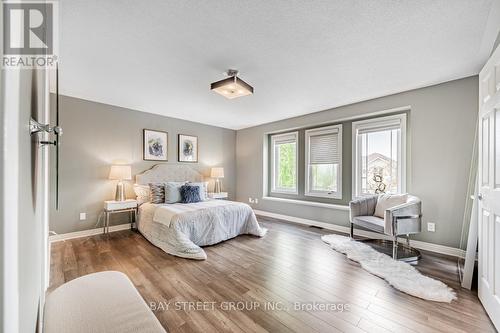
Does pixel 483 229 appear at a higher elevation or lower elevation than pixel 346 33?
lower

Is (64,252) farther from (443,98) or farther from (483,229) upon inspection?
(443,98)

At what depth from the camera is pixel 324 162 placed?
14.9 ft

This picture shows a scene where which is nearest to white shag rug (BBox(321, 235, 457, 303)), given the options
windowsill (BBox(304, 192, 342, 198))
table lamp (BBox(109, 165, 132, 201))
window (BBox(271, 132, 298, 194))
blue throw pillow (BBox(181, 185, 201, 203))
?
windowsill (BBox(304, 192, 342, 198))

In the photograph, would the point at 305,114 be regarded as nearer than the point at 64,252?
No

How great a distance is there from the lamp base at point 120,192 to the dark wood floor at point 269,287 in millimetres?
880

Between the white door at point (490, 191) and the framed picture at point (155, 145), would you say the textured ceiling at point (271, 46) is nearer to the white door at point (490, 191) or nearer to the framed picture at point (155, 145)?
the white door at point (490, 191)

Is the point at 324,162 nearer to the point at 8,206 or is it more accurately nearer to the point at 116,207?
the point at 116,207

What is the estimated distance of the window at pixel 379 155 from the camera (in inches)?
138

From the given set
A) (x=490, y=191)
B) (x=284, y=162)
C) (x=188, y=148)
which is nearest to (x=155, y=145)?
(x=188, y=148)

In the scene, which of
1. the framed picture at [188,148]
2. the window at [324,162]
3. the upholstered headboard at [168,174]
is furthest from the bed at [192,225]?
the window at [324,162]

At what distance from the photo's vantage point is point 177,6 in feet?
5.54

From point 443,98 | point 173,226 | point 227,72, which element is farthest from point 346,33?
point 173,226

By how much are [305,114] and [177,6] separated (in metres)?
3.56

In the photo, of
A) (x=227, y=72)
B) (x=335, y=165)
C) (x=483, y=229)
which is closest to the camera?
(x=483, y=229)
